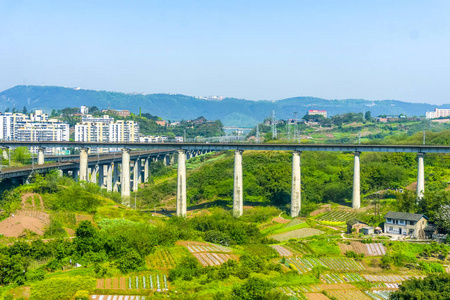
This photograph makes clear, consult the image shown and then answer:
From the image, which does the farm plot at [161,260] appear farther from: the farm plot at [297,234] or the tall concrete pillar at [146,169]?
the tall concrete pillar at [146,169]

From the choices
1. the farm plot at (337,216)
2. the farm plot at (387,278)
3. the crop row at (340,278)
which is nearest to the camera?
the crop row at (340,278)

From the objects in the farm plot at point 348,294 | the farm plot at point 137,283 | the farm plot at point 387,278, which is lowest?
the farm plot at point 387,278

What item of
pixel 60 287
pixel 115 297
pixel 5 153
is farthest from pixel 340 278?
pixel 5 153

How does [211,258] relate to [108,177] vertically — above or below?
below

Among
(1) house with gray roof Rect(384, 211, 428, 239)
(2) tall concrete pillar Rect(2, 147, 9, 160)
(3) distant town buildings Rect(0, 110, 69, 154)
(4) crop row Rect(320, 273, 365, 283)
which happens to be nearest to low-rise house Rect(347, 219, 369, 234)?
(1) house with gray roof Rect(384, 211, 428, 239)

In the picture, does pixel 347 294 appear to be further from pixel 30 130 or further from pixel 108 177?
pixel 30 130

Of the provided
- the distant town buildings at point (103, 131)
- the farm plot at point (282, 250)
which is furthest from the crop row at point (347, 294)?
the distant town buildings at point (103, 131)
